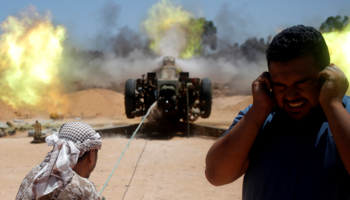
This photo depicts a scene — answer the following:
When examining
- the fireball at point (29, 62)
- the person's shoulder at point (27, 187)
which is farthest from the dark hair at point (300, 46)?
the fireball at point (29, 62)

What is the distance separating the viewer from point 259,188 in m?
1.55

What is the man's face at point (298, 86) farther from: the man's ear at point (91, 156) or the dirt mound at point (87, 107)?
the dirt mound at point (87, 107)

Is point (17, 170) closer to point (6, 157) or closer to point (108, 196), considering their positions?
point (6, 157)

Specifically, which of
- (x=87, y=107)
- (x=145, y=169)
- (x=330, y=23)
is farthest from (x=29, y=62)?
Result: (x=330, y=23)

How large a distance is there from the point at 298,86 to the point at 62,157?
134 cm

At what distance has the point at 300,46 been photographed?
5.03 ft

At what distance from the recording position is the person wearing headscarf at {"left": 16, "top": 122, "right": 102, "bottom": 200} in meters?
1.94

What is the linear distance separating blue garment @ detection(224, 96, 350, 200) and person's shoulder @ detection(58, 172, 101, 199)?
0.98 metres

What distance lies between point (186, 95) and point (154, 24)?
1638 cm

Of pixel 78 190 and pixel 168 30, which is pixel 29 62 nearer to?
pixel 168 30

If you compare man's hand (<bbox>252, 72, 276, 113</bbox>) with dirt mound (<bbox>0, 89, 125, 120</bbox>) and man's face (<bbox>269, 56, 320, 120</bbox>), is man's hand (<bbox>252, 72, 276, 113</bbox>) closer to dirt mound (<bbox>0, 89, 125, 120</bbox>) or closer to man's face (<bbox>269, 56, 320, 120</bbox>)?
man's face (<bbox>269, 56, 320, 120</bbox>)

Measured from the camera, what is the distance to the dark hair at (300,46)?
1.54m

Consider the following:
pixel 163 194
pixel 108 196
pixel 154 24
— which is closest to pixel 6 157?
pixel 108 196

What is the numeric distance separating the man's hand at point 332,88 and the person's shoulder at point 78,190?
1436 mm
